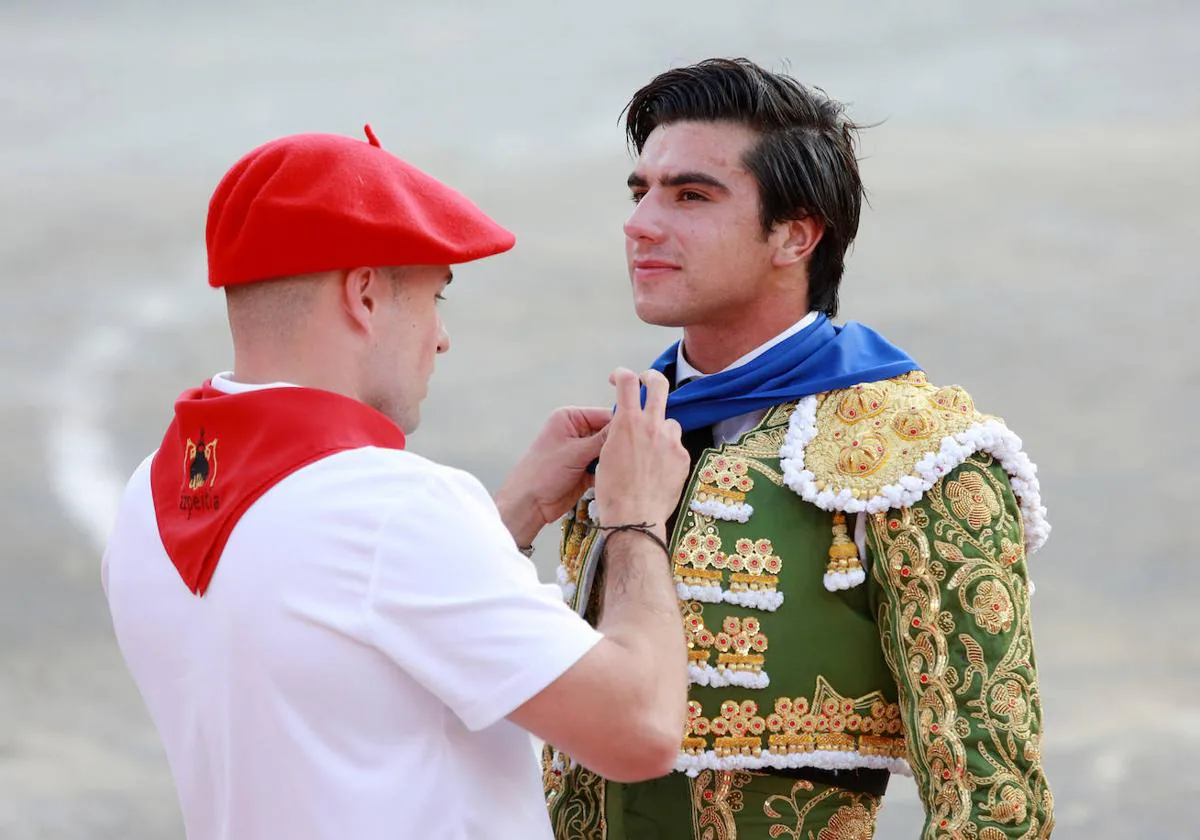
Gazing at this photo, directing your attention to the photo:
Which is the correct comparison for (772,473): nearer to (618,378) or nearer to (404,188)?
(618,378)

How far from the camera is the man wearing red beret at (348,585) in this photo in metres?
1.55

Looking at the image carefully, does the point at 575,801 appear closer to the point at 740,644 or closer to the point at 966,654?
the point at 740,644

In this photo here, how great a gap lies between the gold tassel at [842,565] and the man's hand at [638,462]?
28 cm

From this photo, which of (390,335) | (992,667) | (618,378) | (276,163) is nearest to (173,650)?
(390,335)

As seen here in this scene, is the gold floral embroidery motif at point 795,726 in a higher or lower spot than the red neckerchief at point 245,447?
lower

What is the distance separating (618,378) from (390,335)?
431mm

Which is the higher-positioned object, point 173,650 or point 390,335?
point 390,335

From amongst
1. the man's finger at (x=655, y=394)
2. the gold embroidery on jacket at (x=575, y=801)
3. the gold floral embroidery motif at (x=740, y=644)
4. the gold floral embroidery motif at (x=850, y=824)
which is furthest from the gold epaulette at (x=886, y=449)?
the gold embroidery on jacket at (x=575, y=801)

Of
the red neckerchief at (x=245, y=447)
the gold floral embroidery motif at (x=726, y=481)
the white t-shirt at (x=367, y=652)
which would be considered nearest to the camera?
the white t-shirt at (x=367, y=652)

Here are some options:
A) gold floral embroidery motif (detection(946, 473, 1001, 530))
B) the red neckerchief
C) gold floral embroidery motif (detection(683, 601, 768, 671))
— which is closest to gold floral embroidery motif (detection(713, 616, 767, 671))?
gold floral embroidery motif (detection(683, 601, 768, 671))

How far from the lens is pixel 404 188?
1.74 m

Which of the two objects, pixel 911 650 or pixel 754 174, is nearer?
pixel 911 650

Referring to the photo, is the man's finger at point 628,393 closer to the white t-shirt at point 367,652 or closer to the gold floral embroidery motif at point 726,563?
the gold floral embroidery motif at point 726,563

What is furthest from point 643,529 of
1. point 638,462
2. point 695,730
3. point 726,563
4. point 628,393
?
point 695,730
